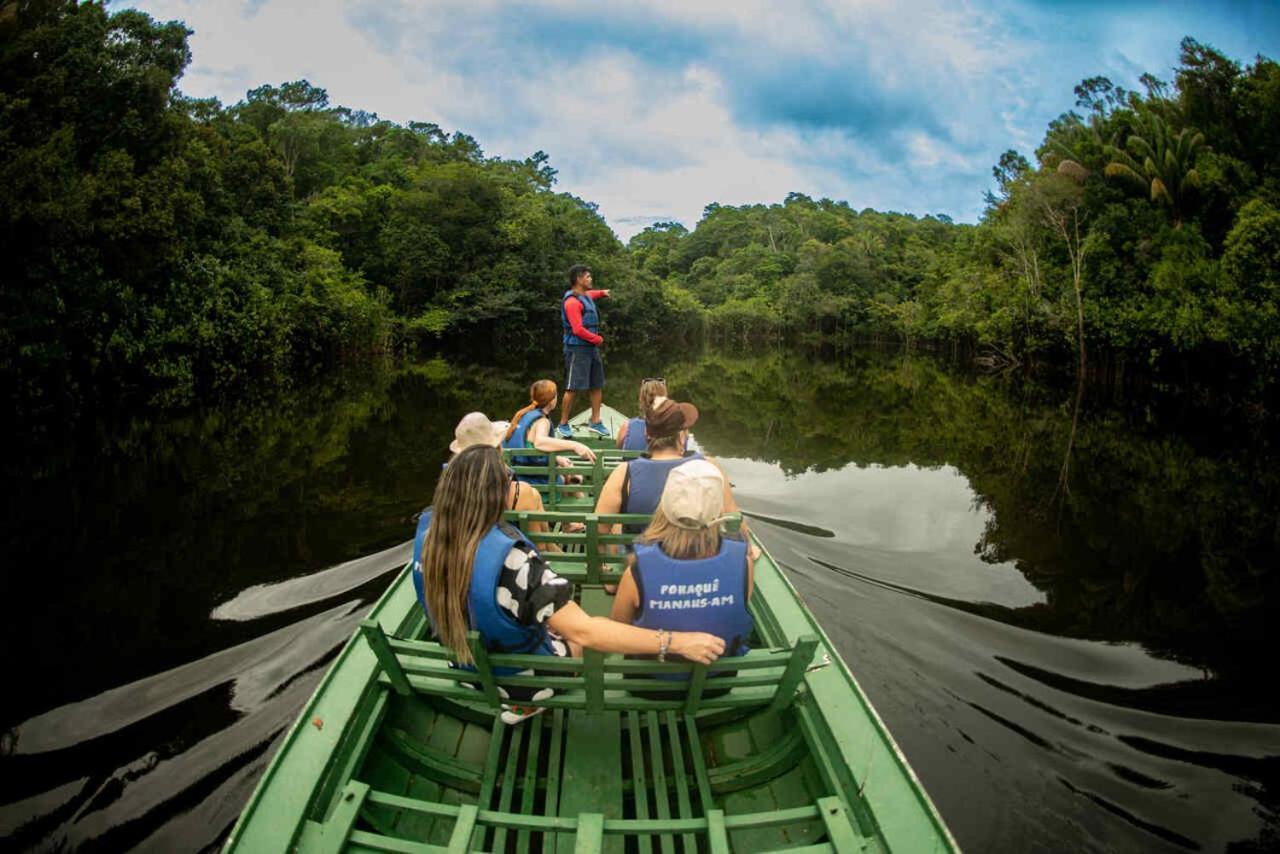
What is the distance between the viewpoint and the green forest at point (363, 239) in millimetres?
14148

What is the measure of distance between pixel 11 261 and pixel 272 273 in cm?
913

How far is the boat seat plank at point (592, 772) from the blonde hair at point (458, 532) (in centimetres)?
70

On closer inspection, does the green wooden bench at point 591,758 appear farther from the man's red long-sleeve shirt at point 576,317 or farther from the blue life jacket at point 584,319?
the blue life jacket at point 584,319

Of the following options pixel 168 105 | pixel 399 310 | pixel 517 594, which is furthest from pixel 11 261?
pixel 399 310

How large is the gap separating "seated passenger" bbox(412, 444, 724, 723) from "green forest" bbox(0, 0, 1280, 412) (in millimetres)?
15306

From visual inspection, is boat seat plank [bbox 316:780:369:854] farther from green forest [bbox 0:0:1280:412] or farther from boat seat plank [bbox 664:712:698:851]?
green forest [bbox 0:0:1280:412]

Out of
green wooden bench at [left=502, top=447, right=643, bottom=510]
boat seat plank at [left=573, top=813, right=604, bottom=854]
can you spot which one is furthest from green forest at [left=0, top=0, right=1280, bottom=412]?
boat seat plank at [left=573, top=813, right=604, bottom=854]

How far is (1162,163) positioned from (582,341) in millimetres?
24953

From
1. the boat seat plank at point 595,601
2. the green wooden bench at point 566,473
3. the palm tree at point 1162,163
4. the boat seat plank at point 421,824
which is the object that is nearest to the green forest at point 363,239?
the palm tree at point 1162,163

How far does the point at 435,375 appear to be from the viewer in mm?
23969

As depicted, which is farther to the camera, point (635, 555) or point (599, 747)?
point (599, 747)

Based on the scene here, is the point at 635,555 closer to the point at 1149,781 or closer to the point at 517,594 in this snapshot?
the point at 517,594

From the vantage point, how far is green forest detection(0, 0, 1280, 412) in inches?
557

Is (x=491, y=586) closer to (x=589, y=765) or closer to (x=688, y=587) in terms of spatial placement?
(x=688, y=587)
